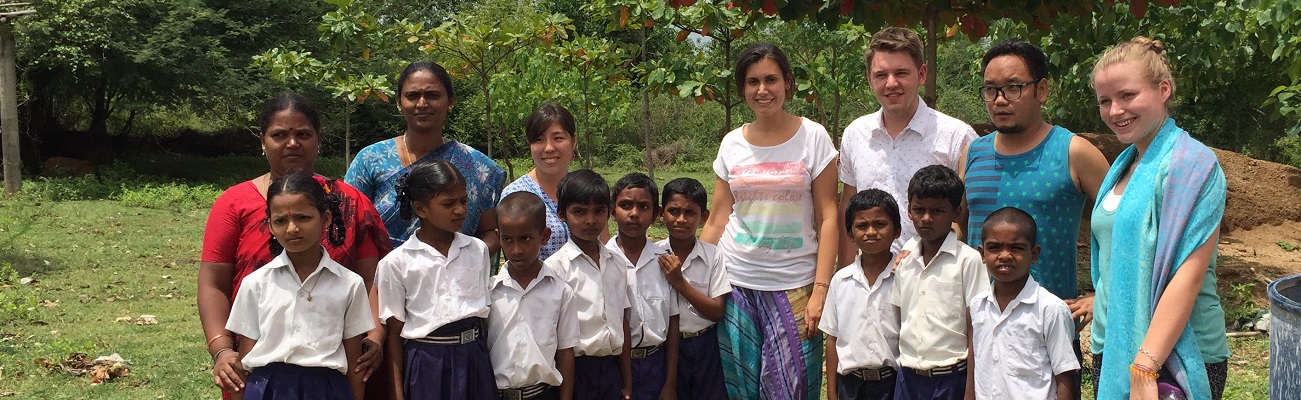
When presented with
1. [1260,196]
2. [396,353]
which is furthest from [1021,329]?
[1260,196]

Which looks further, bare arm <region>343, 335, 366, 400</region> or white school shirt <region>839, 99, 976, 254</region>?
white school shirt <region>839, 99, 976, 254</region>

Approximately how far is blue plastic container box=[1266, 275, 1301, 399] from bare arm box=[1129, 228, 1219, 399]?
16 centimetres

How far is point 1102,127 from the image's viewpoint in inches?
665

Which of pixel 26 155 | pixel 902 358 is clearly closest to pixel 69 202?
pixel 26 155

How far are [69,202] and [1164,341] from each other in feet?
46.0

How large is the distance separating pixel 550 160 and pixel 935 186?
125cm

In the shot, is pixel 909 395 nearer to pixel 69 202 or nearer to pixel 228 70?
pixel 69 202

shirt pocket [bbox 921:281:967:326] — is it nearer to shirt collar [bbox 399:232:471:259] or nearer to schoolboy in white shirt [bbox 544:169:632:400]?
schoolboy in white shirt [bbox 544:169:632:400]

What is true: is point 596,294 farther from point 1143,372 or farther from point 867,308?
point 1143,372

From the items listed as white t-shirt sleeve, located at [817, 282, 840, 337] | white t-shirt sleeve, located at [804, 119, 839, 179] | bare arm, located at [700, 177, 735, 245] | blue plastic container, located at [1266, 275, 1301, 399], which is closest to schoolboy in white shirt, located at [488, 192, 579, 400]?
bare arm, located at [700, 177, 735, 245]

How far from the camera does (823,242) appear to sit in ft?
10.5

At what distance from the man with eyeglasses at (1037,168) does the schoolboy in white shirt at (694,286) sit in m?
0.83

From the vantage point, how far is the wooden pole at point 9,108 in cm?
1371

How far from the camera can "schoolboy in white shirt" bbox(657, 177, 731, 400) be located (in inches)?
125
